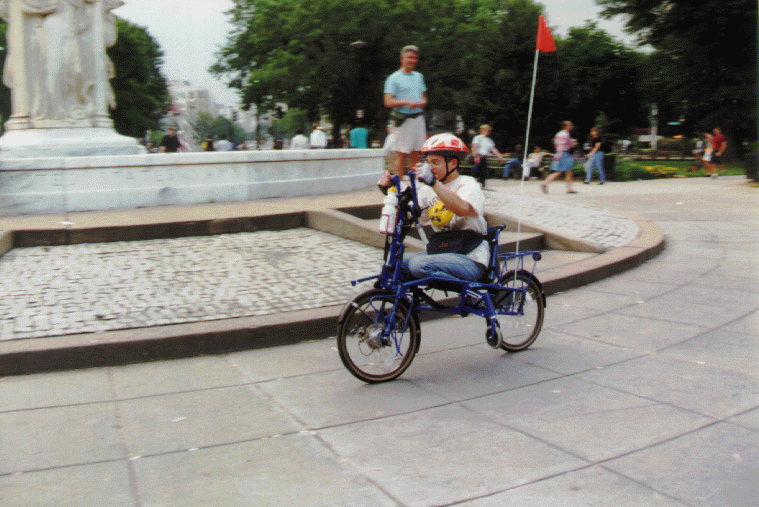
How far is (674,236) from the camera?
A: 37.0 feet

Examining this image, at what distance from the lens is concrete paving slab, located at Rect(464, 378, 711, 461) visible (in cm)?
378

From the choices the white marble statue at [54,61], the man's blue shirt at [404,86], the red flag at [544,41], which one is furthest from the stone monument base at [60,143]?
the red flag at [544,41]

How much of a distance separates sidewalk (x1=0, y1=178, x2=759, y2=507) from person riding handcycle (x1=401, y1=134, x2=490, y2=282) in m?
0.72

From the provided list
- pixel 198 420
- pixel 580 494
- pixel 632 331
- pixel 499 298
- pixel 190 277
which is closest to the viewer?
pixel 580 494

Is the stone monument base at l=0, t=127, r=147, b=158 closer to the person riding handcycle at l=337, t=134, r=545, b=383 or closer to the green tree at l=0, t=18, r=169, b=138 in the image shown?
the person riding handcycle at l=337, t=134, r=545, b=383

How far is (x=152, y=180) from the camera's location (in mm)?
10742

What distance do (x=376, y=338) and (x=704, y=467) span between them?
2.01 metres

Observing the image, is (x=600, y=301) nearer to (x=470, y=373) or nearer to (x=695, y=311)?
(x=695, y=311)

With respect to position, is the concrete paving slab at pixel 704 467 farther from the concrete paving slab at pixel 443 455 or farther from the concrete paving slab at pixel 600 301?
the concrete paving slab at pixel 600 301

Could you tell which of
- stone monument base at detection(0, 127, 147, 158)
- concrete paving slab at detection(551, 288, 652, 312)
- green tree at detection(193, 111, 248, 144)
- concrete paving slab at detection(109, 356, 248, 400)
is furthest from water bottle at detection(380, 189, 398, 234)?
green tree at detection(193, 111, 248, 144)

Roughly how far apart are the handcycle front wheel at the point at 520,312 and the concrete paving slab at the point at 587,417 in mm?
749

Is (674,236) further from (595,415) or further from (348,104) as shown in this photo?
(348,104)

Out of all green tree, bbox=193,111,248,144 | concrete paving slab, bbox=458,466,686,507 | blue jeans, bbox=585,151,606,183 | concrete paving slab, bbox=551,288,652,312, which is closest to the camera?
concrete paving slab, bbox=458,466,686,507

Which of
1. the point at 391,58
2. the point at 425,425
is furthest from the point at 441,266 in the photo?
the point at 391,58
